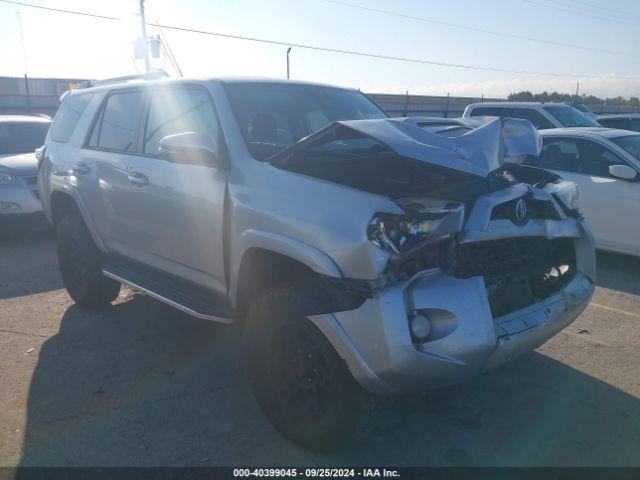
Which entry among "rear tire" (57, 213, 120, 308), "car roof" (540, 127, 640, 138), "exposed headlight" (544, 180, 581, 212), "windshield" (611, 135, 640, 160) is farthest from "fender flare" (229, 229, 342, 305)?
"car roof" (540, 127, 640, 138)

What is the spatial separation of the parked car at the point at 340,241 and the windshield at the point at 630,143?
3580 mm

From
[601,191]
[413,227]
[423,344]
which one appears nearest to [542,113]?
[601,191]

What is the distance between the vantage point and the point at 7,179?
8172mm

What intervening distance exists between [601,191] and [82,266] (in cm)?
568

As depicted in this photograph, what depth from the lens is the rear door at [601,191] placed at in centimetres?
645

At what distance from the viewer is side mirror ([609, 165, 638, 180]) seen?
6.45m

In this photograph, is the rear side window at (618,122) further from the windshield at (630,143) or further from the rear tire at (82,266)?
the rear tire at (82,266)

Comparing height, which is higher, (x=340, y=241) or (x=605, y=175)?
(x=340, y=241)

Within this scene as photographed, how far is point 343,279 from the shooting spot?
2672 mm

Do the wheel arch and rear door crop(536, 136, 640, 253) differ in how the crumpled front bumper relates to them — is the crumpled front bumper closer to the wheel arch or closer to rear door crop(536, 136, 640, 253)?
the wheel arch

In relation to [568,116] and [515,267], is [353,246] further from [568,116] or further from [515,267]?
[568,116]

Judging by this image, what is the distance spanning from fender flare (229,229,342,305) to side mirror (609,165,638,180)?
501 centimetres

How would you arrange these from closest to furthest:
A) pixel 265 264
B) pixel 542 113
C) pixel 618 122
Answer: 1. pixel 265 264
2. pixel 542 113
3. pixel 618 122

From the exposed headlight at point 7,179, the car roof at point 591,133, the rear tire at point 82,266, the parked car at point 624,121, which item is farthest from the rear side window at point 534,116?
the exposed headlight at point 7,179
